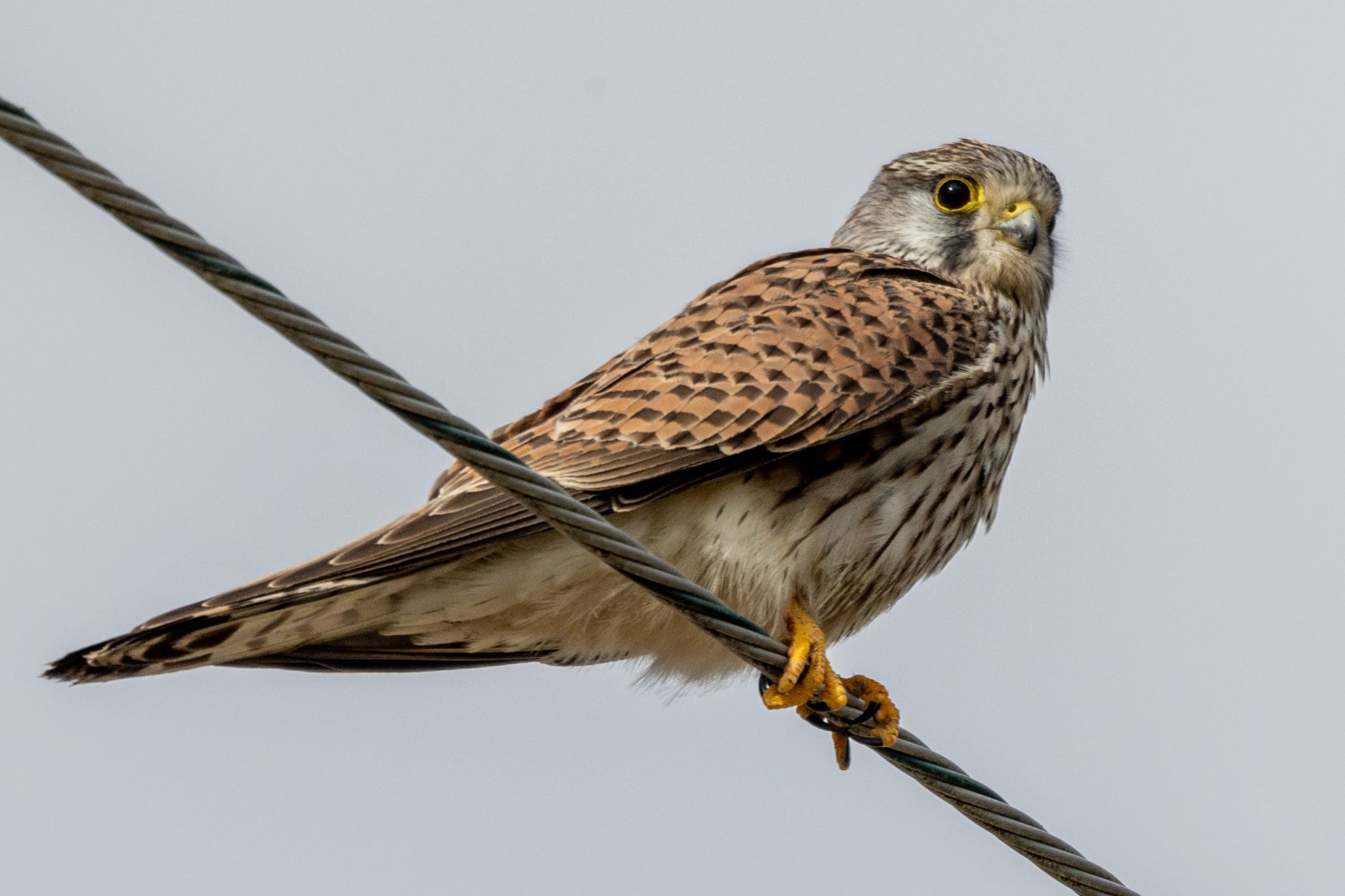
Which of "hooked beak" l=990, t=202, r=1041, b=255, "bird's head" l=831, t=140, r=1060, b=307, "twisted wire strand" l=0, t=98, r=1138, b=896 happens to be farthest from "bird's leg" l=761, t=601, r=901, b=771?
"hooked beak" l=990, t=202, r=1041, b=255

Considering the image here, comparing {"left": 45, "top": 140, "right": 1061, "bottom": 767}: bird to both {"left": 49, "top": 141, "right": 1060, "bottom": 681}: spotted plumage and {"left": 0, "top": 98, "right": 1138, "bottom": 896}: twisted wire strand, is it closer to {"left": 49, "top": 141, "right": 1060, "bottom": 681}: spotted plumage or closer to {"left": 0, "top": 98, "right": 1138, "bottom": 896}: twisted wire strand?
{"left": 49, "top": 141, "right": 1060, "bottom": 681}: spotted plumage

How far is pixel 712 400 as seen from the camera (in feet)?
13.2

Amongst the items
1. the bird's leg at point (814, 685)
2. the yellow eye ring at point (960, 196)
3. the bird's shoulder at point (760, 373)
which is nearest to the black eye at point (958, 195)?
the yellow eye ring at point (960, 196)

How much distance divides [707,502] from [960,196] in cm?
→ 159

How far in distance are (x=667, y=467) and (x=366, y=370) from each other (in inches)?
62.3

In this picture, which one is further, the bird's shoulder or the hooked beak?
the hooked beak

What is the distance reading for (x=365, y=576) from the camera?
3.65 meters

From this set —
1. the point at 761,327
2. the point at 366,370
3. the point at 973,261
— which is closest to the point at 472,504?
the point at 761,327

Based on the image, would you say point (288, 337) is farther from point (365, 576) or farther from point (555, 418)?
point (555, 418)

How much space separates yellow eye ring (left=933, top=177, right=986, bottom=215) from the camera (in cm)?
506

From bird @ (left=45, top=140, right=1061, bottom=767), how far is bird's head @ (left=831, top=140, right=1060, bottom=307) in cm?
33

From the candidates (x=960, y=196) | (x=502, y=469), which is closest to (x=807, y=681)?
(x=502, y=469)

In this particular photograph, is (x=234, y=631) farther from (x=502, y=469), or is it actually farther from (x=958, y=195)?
(x=958, y=195)

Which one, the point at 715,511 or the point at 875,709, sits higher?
the point at 715,511
